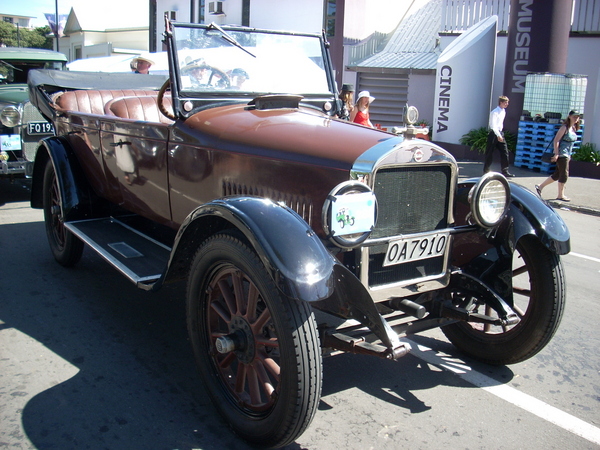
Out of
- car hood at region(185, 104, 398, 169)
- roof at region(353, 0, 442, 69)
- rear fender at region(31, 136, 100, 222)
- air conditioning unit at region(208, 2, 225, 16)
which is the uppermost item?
air conditioning unit at region(208, 2, 225, 16)

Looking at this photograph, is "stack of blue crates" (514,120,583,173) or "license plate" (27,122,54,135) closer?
"license plate" (27,122,54,135)

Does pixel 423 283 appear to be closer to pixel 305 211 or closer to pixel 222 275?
pixel 305 211

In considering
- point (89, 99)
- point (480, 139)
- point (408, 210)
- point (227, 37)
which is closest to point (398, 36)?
point (480, 139)

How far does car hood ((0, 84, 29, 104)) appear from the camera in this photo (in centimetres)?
850

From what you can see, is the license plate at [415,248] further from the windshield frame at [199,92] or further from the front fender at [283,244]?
the windshield frame at [199,92]

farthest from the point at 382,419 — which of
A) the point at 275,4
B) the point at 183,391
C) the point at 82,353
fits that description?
the point at 275,4

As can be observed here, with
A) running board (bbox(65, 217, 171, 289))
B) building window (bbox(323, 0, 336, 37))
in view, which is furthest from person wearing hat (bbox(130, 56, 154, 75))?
building window (bbox(323, 0, 336, 37))

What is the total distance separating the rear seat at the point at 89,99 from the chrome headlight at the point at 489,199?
3.74 meters

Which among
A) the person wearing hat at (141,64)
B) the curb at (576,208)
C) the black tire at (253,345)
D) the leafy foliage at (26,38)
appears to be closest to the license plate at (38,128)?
the person wearing hat at (141,64)

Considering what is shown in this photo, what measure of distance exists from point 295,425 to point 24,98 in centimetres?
800

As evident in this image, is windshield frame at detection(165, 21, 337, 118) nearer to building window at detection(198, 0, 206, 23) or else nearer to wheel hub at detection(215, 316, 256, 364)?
wheel hub at detection(215, 316, 256, 364)

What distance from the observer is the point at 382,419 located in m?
2.84

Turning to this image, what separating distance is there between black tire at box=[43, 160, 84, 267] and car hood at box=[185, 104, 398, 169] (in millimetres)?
1913

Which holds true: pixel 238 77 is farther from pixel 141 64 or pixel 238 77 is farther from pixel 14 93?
pixel 14 93
